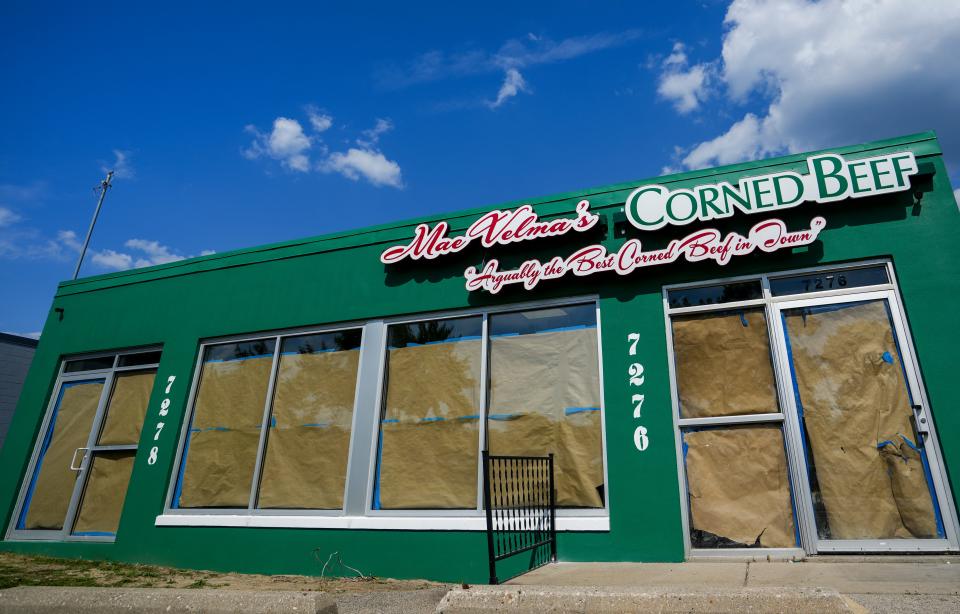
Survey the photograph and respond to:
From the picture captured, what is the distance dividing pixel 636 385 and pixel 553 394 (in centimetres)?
91

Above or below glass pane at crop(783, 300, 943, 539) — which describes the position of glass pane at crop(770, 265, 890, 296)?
above

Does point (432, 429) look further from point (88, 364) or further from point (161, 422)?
point (88, 364)

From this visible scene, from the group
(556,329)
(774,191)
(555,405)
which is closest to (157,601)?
(555,405)

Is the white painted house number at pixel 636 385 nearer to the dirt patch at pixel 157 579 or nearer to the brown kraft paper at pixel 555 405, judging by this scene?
the brown kraft paper at pixel 555 405

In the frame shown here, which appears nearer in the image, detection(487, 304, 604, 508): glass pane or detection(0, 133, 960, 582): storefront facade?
detection(0, 133, 960, 582): storefront facade

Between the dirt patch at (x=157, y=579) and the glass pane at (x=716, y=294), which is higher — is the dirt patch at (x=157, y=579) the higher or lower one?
the lower one

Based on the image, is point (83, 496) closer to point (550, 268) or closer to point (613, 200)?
point (550, 268)

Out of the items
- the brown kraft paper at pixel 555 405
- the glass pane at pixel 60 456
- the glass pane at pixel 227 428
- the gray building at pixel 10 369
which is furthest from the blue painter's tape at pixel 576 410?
the gray building at pixel 10 369

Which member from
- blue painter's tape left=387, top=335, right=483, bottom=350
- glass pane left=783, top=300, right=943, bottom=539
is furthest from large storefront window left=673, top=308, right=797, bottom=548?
blue painter's tape left=387, top=335, right=483, bottom=350

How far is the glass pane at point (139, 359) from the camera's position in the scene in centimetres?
870

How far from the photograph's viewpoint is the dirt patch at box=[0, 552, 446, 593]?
232 inches

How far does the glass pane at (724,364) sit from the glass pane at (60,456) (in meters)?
8.33

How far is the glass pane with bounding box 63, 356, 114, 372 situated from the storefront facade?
0.36 m

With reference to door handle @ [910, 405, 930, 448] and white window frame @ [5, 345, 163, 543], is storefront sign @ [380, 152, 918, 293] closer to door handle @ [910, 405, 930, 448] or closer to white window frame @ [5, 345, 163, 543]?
door handle @ [910, 405, 930, 448]
